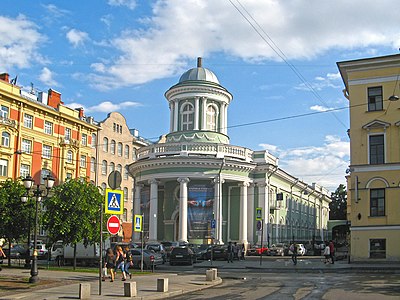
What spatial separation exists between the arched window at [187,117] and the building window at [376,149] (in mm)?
24692

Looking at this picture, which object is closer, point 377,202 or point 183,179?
point 377,202

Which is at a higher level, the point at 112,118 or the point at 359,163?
the point at 112,118

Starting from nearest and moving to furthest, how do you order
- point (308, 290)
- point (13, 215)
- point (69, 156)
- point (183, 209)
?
point (308, 290) → point (13, 215) → point (183, 209) → point (69, 156)

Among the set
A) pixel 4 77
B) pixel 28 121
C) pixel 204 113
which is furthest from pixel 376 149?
pixel 4 77

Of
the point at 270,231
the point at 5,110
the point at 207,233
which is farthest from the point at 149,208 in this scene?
the point at 5,110

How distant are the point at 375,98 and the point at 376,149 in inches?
138

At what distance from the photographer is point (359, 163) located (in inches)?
1453

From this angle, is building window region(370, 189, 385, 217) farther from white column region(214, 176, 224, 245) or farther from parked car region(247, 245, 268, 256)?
white column region(214, 176, 224, 245)

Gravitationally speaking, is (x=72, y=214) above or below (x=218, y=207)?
below

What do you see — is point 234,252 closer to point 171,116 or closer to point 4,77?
point 171,116

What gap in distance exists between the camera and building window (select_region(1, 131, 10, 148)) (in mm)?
54938

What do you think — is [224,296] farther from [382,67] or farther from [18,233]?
[382,67]

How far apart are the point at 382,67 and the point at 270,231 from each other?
87.9ft

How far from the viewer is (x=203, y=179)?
2098 inches
